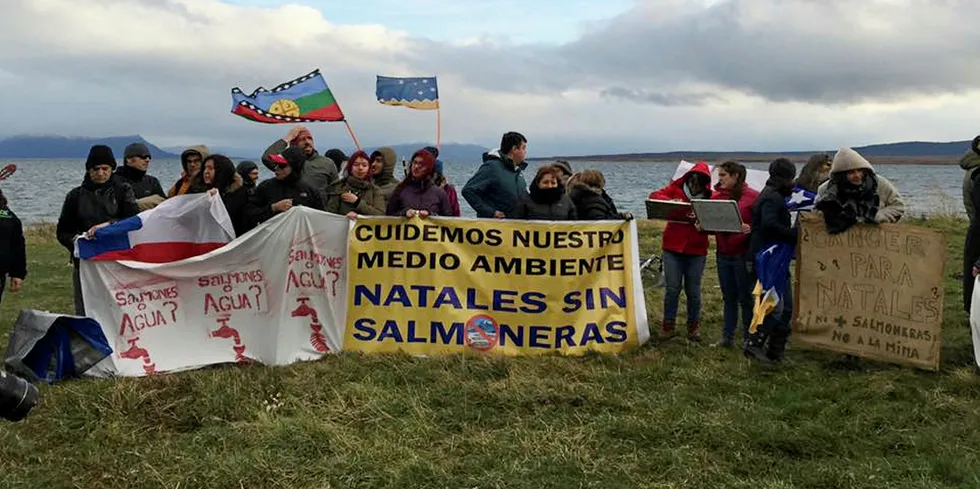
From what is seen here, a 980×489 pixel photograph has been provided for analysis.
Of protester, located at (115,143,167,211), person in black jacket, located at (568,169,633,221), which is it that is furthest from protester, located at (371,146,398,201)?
protester, located at (115,143,167,211)

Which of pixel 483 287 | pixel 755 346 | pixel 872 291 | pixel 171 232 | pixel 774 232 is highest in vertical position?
pixel 774 232

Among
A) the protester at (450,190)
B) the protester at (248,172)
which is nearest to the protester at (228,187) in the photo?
the protester at (248,172)

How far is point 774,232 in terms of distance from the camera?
653 centimetres

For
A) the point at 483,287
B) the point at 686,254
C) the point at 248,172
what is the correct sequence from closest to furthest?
the point at 483,287 → the point at 686,254 → the point at 248,172

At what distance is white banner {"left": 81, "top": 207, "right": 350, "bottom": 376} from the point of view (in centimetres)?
648

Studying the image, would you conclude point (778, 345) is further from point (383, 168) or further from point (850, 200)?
point (383, 168)

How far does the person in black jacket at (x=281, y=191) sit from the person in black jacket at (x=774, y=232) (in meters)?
3.78

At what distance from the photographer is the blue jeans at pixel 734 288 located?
7.07 metres

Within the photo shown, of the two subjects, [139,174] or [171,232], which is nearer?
[171,232]

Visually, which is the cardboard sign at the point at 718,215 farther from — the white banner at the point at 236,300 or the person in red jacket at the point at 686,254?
the white banner at the point at 236,300

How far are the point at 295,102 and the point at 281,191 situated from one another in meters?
3.94

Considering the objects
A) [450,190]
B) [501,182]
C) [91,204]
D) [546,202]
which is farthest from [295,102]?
[546,202]

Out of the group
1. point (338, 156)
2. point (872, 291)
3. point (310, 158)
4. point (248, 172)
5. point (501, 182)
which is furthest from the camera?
point (338, 156)

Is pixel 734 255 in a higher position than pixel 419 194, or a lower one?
lower
